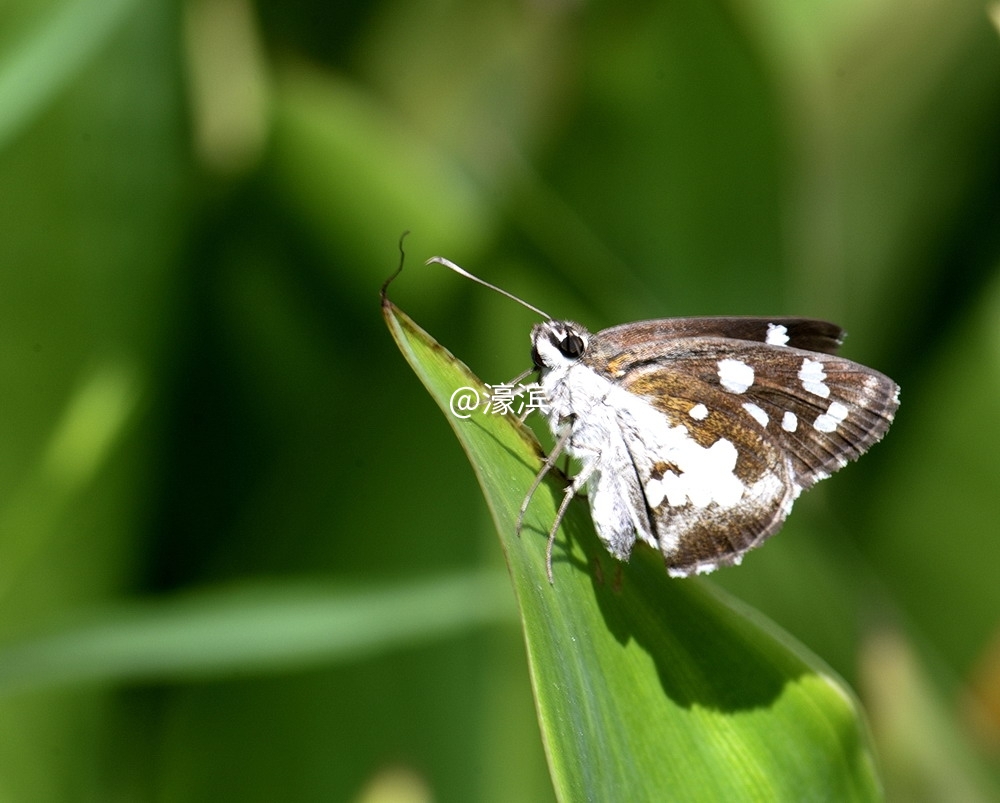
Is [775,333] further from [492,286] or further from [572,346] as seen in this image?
[492,286]

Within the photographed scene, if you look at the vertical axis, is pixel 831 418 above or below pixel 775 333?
below

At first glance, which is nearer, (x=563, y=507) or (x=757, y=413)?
(x=563, y=507)

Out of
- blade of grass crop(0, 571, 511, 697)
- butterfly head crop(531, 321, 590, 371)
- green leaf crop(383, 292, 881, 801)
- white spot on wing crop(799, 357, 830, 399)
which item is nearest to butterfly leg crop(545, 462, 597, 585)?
green leaf crop(383, 292, 881, 801)

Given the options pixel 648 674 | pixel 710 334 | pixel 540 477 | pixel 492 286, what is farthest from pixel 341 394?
pixel 648 674

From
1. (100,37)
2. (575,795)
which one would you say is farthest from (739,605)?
(100,37)

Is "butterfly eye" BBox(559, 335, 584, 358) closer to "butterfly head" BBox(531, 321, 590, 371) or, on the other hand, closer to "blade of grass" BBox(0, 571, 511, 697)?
"butterfly head" BBox(531, 321, 590, 371)

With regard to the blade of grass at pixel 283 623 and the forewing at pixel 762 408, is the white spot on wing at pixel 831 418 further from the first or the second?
the blade of grass at pixel 283 623
